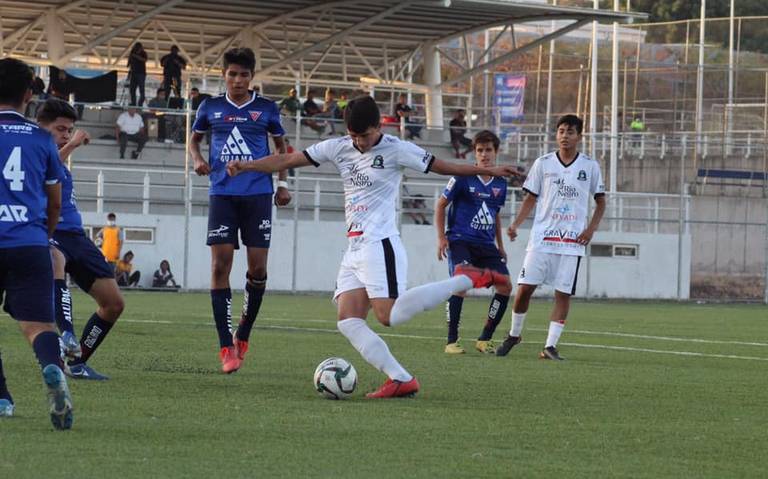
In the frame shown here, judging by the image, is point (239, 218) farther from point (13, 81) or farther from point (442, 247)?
point (13, 81)

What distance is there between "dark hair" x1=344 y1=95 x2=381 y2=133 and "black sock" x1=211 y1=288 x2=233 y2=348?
2.19 metres

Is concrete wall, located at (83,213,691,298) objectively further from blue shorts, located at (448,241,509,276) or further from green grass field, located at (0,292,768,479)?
blue shorts, located at (448,241,509,276)

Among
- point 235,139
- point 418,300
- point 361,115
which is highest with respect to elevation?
point 361,115

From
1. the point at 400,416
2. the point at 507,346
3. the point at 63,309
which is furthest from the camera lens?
the point at 507,346

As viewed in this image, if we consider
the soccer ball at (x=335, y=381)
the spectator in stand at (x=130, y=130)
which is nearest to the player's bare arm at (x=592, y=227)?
the soccer ball at (x=335, y=381)

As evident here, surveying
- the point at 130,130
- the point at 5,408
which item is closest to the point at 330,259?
the point at 130,130

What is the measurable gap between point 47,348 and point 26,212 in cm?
66

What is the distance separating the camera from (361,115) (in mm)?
8875

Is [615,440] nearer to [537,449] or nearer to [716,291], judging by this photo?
[537,449]

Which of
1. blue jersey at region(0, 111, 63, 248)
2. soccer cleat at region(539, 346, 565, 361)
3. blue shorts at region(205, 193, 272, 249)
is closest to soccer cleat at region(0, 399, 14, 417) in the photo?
blue jersey at region(0, 111, 63, 248)

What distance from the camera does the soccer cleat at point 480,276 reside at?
927 centimetres

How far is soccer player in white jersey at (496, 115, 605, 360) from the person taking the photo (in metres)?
12.6

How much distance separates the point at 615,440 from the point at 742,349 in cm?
793

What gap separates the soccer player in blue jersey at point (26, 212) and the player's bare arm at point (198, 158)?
3101 millimetres
